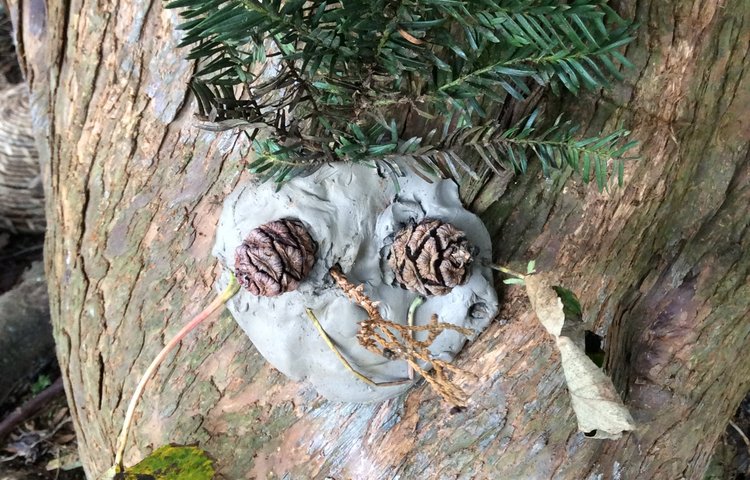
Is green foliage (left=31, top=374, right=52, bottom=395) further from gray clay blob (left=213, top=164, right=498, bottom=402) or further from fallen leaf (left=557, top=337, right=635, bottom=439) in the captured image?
fallen leaf (left=557, top=337, right=635, bottom=439)

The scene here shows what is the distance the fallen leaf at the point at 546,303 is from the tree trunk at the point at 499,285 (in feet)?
0.42

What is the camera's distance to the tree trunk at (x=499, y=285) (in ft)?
3.23

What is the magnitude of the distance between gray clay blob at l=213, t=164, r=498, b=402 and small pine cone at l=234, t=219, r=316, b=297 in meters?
0.04

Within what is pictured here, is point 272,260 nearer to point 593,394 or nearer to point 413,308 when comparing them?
point 413,308

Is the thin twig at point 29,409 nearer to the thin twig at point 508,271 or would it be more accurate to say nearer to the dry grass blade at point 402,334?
the dry grass blade at point 402,334

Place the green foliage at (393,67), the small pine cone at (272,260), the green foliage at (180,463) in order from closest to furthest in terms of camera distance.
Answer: the green foliage at (393,67), the small pine cone at (272,260), the green foliage at (180,463)

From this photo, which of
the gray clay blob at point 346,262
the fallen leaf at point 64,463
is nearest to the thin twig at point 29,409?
the fallen leaf at point 64,463

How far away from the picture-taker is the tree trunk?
985 millimetres

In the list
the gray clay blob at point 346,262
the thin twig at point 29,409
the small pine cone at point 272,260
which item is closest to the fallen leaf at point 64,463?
the thin twig at point 29,409

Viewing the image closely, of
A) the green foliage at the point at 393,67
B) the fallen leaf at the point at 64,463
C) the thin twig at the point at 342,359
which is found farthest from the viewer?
the fallen leaf at the point at 64,463

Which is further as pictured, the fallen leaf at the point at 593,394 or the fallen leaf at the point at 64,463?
the fallen leaf at the point at 64,463

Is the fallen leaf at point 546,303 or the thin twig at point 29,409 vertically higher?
the fallen leaf at point 546,303

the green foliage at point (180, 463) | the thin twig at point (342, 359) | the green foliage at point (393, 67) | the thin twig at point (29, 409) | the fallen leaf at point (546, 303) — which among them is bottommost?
the thin twig at point (29, 409)

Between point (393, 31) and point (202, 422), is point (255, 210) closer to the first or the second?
point (393, 31)
